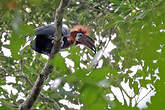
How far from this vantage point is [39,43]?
2.73 m

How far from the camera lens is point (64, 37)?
108 inches

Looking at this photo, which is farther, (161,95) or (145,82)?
(145,82)

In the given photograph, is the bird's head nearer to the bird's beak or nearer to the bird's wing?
the bird's beak

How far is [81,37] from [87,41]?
125mm

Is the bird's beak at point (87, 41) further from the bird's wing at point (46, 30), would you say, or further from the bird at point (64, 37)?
the bird's wing at point (46, 30)

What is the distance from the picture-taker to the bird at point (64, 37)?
8.43 ft

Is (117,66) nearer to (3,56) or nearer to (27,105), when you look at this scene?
(27,105)

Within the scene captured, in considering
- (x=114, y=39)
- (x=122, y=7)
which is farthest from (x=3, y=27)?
(x=122, y=7)

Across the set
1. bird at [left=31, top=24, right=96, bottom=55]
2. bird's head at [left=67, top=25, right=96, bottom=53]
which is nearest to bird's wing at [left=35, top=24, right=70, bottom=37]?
bird at [left=31, top=24, right=96, bottom=55]

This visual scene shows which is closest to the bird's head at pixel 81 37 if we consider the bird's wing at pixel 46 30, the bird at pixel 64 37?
the bird at pixel 64 37

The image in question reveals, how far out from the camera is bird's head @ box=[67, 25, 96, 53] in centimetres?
261

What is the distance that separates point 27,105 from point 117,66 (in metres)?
0.83

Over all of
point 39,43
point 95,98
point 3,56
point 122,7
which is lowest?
point 95,98

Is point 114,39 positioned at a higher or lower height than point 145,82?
higher
